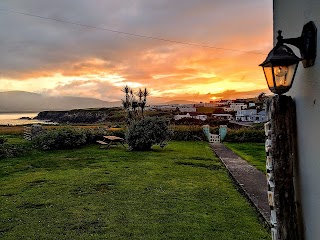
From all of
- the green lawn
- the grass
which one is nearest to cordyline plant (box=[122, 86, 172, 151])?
the grass

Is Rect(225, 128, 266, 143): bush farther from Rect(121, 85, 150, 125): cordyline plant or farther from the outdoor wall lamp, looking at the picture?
the outdoor wall lamp

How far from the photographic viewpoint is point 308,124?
2645 mm

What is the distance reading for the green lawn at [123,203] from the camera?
14.7 ft

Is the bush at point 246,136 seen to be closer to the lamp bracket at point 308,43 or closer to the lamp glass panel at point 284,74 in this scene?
the lamp glass panel at point 284,74

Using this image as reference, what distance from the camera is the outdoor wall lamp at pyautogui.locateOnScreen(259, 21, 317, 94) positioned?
246cm

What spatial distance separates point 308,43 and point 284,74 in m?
0.33

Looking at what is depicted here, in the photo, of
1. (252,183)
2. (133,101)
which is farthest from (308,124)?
(133,101)

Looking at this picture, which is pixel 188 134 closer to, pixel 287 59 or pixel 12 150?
pixel 12 150

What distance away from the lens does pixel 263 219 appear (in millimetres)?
4852

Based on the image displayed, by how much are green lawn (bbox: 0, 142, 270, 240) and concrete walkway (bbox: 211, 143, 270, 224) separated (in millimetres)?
183

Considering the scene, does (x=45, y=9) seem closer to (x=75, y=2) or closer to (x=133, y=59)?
(x=75, y=2)

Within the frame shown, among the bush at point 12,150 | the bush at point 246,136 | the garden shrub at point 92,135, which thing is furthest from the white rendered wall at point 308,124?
the bush at point 246,136

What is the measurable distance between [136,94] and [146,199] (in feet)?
38.1

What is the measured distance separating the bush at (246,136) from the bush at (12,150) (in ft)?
37.9
